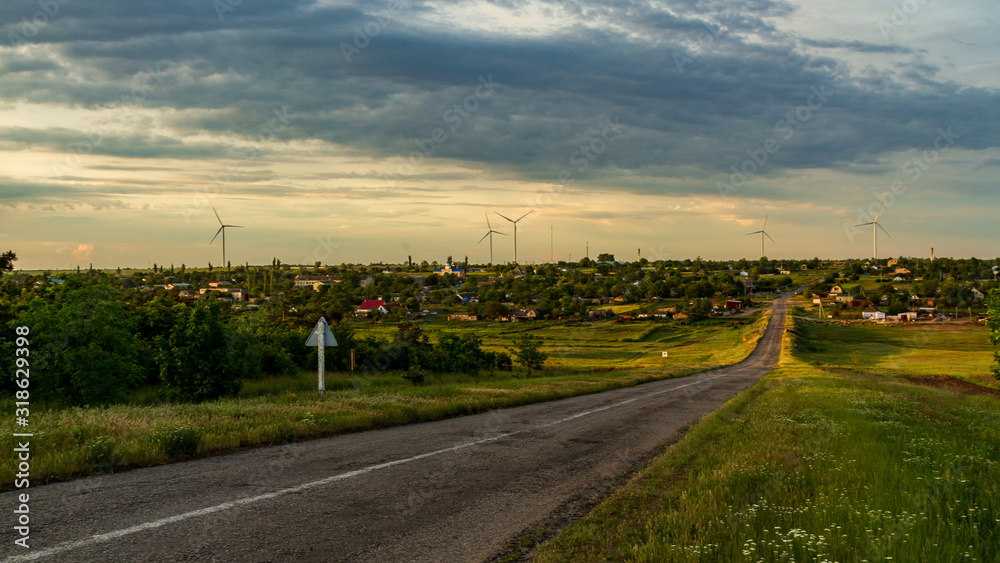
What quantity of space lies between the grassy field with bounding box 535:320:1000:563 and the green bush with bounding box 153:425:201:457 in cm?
696

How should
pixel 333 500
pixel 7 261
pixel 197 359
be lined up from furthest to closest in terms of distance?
pixel 7 261 < pixel 197 359 < pixel 333 500

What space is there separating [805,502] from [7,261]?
33745mm

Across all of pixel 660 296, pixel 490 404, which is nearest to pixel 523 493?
pixel 490 404

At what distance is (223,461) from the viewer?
9797 millimetres

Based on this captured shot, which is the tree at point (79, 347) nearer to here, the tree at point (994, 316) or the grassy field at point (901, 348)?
the tree at point (994, 316)

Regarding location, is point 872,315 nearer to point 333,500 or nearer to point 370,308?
point 370,308

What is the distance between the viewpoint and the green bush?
9.98 metres

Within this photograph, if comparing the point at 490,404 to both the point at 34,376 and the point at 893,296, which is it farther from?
the point at 893,296

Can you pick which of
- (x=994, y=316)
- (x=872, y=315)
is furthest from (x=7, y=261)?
(x=872, y=315)

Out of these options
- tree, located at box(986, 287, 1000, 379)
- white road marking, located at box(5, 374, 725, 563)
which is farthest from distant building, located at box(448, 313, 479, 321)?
white road marking, located at box(5, 374, 725, 563)

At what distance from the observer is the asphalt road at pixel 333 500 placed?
19.6 ft

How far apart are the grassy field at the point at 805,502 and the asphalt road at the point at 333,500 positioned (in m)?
1.02

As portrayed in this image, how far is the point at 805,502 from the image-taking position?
761 cm

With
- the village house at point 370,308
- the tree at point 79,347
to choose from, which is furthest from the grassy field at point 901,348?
the village house at point 370,308
